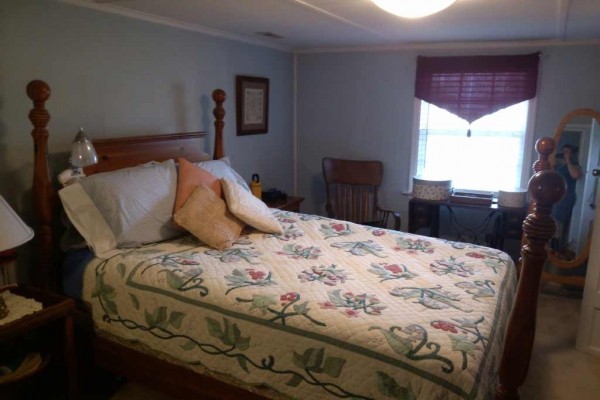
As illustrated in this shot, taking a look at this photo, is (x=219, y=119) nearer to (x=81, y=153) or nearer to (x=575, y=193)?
(x=81, y=153)

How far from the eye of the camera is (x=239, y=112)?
389cm

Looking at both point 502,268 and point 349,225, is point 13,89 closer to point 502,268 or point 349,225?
point 349,225

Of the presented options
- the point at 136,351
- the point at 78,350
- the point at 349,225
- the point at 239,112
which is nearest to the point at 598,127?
the point at 349,225

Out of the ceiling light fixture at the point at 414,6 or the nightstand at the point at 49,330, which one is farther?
the nightstand at the point at 49,330

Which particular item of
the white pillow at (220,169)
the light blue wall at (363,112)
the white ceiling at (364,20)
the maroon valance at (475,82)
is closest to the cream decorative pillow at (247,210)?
the white pillow at (220,169)

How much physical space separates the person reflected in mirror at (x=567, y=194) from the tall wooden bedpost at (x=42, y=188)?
3.44m

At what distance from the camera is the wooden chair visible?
4289 mm

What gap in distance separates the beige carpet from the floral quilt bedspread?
0.60 metres

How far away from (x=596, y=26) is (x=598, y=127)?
78cm

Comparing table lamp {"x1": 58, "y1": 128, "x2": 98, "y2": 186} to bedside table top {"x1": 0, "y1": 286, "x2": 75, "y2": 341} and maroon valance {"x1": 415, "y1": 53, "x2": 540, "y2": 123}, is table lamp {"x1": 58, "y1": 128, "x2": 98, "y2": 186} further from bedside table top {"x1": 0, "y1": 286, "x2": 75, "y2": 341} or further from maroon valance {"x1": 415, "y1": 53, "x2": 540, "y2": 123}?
maroon valance {"x1": 415, "y1": 53, "x2": 540, "y2": 123}

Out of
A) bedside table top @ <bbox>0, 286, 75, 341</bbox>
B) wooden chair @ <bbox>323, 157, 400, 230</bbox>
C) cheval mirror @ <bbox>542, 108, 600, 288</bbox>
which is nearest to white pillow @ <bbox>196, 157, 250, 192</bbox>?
bedside table top @ <bbox>0, 286, 75, 341</bbox>

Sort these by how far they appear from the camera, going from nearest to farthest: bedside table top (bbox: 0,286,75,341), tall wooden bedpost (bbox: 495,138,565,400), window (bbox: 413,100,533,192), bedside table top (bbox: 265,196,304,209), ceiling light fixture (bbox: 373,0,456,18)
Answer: tall wooden bedpost (bbox: 495,138,565,400)
ceiling light fixture (bbox: 373,0,456,18)
bedside table top (bbox: 0,286,75,341)
bedside table top (bbox: 265,196,304,209)
window (bbox: 413,100,533,192)

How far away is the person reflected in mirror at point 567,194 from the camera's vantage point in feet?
11.5

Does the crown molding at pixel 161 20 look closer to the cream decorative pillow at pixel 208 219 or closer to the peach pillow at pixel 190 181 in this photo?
the peach pillow at pixel 190 181
